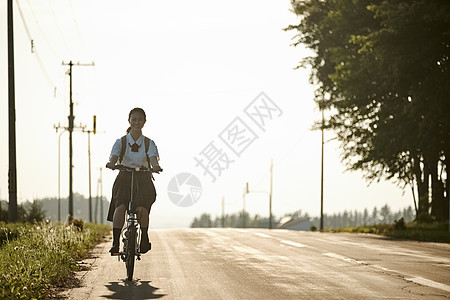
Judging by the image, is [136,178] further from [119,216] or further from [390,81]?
[390,81]

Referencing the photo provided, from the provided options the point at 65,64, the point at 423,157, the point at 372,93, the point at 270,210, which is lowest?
the point at 270,210

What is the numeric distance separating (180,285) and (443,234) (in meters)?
15.4

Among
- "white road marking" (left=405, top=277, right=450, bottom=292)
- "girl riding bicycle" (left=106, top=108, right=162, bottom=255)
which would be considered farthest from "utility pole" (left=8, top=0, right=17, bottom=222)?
"white road marking" (left=405, top=277, right=450, bottom=292)

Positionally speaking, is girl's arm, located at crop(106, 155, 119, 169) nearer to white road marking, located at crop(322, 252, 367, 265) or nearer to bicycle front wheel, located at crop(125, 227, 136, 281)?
bicycle front wheel, located at crop(125, 227, 136, 281)

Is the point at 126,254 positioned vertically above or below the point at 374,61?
below

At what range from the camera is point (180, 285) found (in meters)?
9.22

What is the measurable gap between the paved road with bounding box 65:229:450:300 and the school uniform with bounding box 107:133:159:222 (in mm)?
1086

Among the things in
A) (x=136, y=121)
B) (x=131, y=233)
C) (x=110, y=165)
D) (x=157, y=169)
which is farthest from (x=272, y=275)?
(x=136, y=121)

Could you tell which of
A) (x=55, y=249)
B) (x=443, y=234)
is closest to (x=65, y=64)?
(x=443, y=234)

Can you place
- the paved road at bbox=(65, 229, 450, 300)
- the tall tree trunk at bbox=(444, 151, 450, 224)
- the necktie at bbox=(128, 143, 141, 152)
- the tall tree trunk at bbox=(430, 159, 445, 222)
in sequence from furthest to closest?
the tall tree trunk at bbox=(430, 159, 445, 222) → the tall tree trunk at bbox=(444, 151, 450, 224) → the necktie at bbox=(128, 143, 141, 152) → the paved road at bbox=(65, 229, 450, 300)

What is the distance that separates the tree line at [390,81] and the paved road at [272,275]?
1131 cm

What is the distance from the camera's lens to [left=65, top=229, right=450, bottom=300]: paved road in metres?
8.54

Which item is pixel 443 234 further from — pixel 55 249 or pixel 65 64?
pixel 65 64

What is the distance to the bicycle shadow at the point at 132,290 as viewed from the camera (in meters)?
8.36
